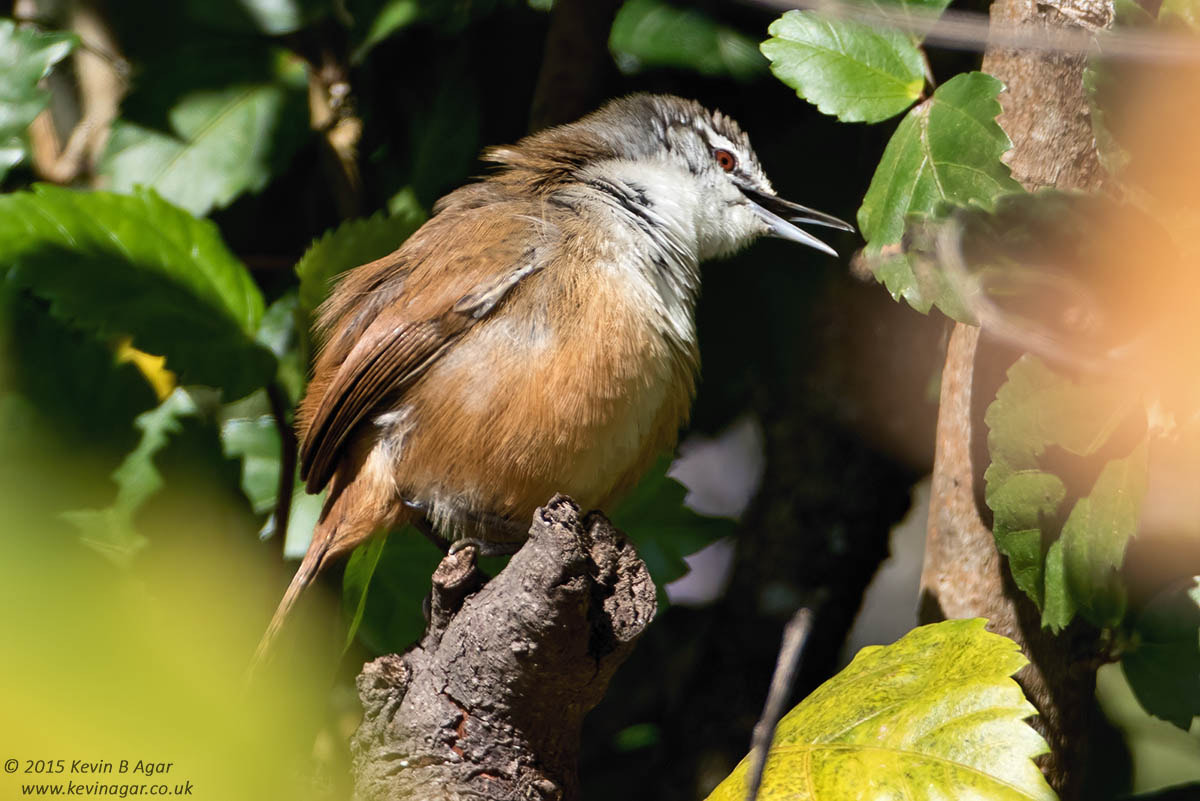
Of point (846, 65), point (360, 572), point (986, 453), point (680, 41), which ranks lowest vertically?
point (360, 572)

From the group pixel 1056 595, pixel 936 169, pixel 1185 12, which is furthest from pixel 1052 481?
pixel 1185 12

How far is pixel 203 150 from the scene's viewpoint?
328 centimetres

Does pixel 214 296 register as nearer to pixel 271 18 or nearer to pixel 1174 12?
pixel 271 18

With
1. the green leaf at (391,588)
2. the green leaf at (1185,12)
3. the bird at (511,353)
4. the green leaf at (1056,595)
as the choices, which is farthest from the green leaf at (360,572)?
the green leaf at (1185,12)

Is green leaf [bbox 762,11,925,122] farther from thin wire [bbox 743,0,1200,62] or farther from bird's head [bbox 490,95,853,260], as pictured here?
bird's head [bbox 490,95,853,260]

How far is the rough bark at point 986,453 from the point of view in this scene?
2.40m

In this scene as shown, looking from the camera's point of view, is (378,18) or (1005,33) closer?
(1005,33)

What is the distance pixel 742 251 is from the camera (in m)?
3.42

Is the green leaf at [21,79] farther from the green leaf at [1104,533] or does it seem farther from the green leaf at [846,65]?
the green leaf at [1104,533]

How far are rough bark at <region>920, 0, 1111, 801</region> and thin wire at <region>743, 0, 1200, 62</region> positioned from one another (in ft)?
0.16

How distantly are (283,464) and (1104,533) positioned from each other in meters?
2.02

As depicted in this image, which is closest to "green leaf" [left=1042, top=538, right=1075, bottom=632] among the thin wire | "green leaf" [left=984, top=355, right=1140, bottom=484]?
"green leaf" [left=984, top=355, right=1140, bottom=484]

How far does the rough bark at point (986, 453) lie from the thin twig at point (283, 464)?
65.4 inches

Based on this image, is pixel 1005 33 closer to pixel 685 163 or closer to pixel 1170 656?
pixel 685 163
